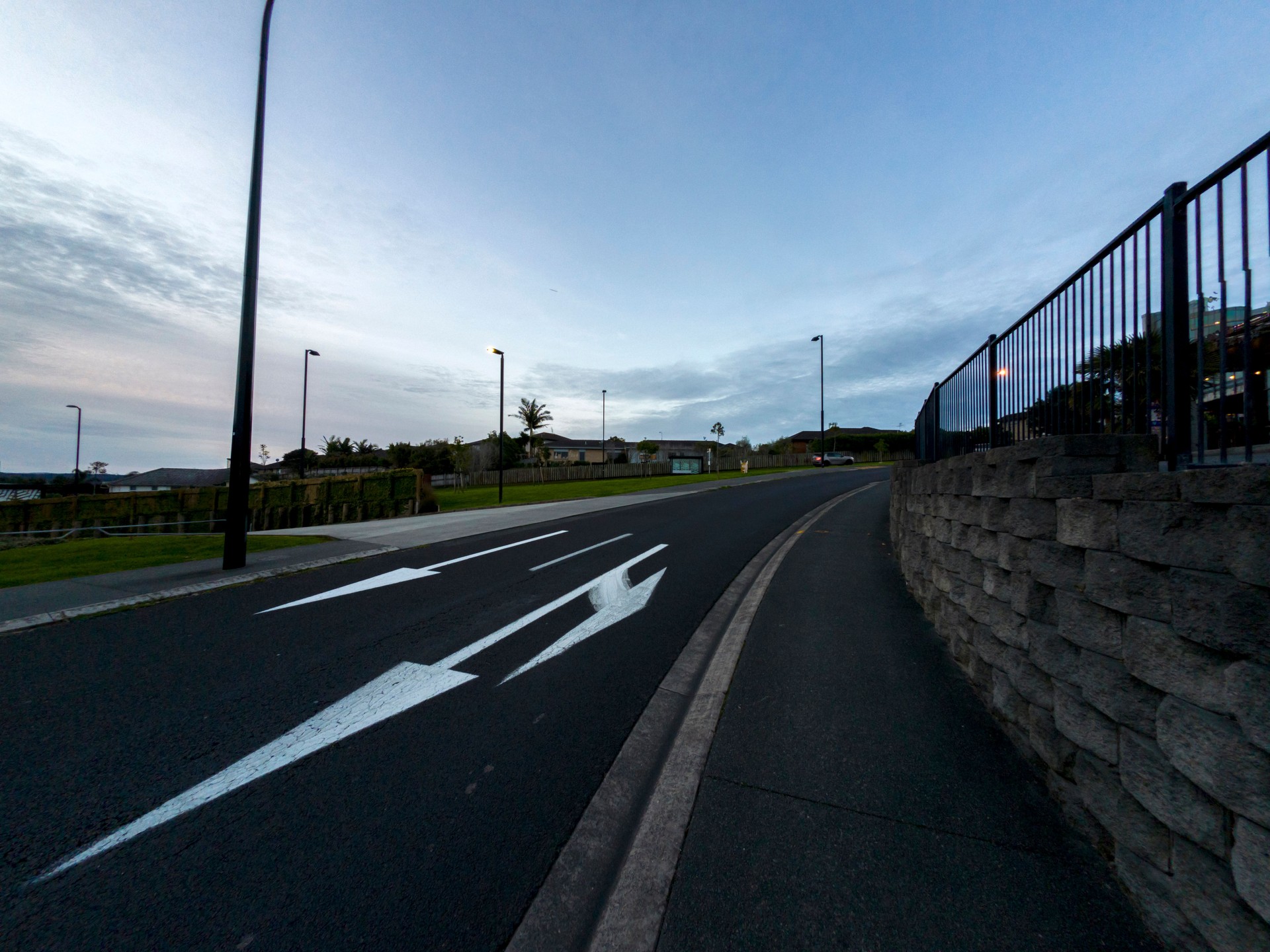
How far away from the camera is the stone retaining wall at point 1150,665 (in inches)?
66.0

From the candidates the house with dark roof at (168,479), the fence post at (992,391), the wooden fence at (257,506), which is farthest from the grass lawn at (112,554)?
the house with dark roof at (168,479)

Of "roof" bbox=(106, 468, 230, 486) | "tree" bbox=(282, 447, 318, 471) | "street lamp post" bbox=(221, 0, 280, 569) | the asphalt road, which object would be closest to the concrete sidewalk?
the asphalt road

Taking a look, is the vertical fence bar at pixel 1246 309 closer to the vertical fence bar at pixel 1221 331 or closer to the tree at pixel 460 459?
the vertical fence bar at pixel 1221 331

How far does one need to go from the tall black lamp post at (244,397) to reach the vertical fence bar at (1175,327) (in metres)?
10.1

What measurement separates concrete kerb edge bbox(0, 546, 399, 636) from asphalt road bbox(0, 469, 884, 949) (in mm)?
265

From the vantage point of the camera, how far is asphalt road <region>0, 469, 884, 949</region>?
2.00m

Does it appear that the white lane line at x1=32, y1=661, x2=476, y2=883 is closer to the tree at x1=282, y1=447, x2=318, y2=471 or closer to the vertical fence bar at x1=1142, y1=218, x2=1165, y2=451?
the vertical fence bar at x1=1142, y1=218, x2=1165, y2=451

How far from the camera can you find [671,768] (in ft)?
10.1

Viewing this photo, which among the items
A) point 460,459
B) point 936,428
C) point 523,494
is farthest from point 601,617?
point 460,459

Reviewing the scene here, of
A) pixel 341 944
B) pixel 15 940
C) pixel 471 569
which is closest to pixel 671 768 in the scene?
pixel 341 944

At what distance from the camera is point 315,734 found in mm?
3279

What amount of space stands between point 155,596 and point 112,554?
17.0 ft

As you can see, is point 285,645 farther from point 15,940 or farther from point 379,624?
point 15,940

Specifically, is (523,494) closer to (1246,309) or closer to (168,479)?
(1246,309)
